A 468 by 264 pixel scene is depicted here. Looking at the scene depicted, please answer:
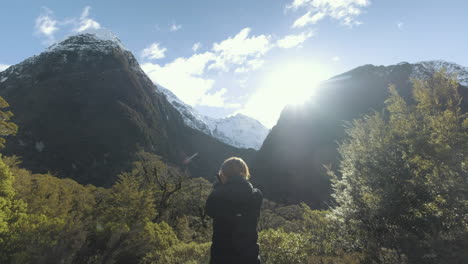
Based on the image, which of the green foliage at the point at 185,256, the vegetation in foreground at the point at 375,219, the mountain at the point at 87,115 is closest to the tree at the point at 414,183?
the vegetation in foreground at the point at 375,219

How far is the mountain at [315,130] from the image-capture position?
121 meters

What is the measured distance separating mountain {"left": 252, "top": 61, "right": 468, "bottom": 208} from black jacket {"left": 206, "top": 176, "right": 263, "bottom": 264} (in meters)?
113

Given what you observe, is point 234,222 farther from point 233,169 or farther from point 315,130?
point 315,130

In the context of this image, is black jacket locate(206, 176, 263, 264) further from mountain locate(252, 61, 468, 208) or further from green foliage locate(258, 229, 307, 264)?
mountain locate(252, 61, 468, 208)

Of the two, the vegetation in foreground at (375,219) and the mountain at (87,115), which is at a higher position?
the mountain at (87,115)

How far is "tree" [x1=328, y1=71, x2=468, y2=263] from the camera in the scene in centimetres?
862

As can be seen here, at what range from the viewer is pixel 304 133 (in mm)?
140250

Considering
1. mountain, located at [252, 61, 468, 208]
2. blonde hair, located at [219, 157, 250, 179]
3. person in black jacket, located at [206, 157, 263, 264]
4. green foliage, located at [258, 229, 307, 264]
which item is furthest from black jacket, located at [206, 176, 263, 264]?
mountain, located at [252, 61, 468, 208]

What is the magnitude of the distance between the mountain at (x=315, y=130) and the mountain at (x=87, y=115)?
44.4 meters

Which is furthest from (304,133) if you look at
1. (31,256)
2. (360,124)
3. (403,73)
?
(31,256)

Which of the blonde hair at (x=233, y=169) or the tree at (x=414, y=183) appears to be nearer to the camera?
the blonde hair at (x=233, y=169)

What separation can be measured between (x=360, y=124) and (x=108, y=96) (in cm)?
14227

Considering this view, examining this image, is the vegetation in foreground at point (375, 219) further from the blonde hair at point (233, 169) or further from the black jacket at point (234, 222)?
the blonde hair at point (233, 169)

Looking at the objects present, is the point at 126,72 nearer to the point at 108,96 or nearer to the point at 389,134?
the point at 108,96
